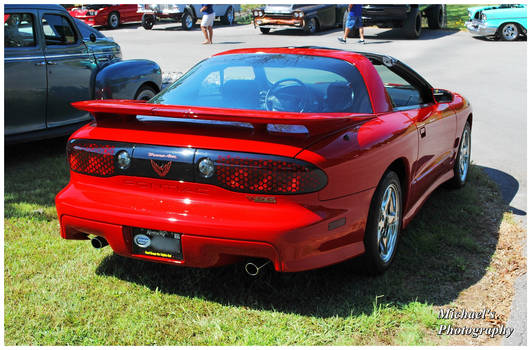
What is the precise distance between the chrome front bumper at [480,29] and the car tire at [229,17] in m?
11.2

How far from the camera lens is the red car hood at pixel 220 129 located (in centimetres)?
315

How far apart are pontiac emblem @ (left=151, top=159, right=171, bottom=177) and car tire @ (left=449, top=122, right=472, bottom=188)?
3.15m

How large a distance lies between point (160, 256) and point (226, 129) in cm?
78

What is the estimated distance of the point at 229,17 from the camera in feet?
89.4

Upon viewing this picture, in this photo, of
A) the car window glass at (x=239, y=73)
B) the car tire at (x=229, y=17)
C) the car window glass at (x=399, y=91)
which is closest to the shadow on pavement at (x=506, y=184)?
the car window glass at (x=399, y=91)

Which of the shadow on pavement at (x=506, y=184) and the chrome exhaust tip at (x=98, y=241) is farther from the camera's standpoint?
the shadow on pavement at (x=506, y=184)

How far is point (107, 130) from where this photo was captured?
11.6 feet

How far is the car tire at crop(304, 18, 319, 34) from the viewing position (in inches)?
867

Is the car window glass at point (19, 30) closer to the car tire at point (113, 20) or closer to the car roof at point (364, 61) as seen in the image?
the car roof at point (364, 61)

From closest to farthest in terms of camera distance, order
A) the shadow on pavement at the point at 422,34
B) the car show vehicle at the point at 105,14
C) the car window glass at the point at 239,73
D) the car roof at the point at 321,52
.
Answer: the car window glass at the point at 239,73, the car roof at the point at 321,52, the shadow on pavement at the point at 422,34, the car show vehicle at the point at 105,14

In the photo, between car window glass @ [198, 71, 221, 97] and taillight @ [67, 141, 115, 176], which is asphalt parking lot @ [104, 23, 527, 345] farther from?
taillight @ [67, 141, 115, 176]

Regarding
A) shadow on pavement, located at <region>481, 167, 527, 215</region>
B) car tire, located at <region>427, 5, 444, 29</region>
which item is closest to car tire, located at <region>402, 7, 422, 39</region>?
car tire, located at <region>427, 5, 444, 29</region>

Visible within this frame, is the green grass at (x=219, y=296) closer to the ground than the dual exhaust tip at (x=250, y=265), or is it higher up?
closer to the ground

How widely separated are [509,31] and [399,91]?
648 inches
